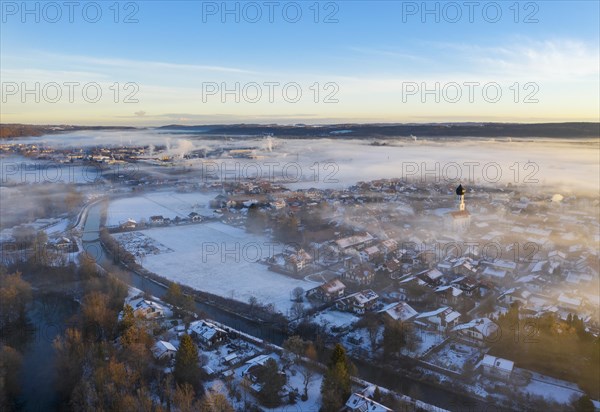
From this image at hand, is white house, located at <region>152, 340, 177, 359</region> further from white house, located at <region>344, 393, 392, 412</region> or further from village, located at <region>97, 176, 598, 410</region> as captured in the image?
white house, located at <region>344, 393, 392, 412</region>

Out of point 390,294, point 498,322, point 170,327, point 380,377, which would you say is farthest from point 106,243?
point 498,322

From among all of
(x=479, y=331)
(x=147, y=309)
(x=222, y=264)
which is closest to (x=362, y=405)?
(x=479, y=331)

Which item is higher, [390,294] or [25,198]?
[25,198]

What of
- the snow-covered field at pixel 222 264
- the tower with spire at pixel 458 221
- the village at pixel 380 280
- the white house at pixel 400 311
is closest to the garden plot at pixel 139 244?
the village at pixel 380 280

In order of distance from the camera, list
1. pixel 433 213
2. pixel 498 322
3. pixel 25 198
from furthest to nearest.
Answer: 1. pixel 25 198
2. pixel 433 213
3. pixel 498 322

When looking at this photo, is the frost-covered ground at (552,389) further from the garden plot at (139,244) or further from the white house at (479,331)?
the garden plot at (139,244)

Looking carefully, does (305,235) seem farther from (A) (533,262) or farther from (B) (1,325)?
(B) (1,325)
